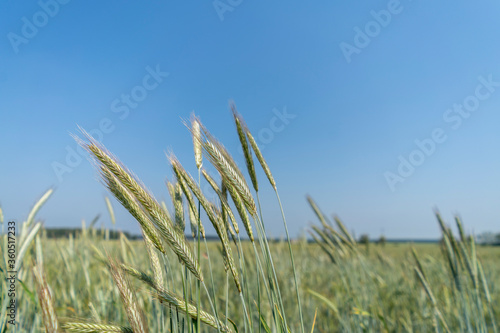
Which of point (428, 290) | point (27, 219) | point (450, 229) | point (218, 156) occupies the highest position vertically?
point (218, 156)

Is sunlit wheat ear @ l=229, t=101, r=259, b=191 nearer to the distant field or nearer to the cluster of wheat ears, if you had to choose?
the cluster of wheat ears

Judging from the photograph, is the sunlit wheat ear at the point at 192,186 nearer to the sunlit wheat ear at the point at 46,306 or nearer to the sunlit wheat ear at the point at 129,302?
the sunlit wheat ear at the point at 129,302

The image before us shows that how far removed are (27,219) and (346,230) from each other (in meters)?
2.04

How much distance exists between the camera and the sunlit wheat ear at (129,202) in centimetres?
87

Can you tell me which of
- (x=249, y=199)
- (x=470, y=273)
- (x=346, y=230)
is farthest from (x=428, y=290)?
(x=249, y=199)

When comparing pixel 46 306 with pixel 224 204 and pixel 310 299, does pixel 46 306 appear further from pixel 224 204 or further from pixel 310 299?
pixel 310 299

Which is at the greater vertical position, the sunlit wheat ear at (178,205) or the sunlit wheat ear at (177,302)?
the sunlit wheat ear at (178,205)

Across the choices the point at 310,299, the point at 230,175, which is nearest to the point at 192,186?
the point at 230,175

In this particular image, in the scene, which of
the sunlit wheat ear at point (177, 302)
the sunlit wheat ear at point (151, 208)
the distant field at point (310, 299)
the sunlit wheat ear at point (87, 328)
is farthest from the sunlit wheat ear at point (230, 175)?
the distant field at point (310, 299)

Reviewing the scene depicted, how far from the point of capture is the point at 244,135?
3.92ft

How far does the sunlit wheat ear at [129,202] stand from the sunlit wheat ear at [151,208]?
13 mm

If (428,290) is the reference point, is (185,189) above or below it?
above

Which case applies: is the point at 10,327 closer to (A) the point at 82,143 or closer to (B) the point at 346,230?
(A) the point at 82,143

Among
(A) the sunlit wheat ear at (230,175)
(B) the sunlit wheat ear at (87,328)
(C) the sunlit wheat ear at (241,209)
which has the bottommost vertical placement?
(B) the sunlit wheat ear at (87,328)
